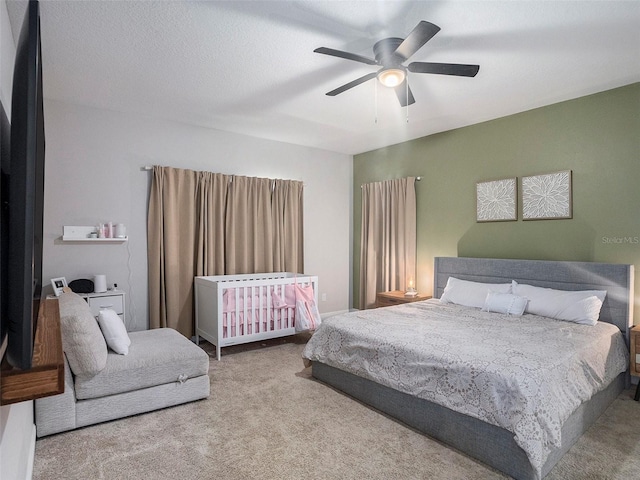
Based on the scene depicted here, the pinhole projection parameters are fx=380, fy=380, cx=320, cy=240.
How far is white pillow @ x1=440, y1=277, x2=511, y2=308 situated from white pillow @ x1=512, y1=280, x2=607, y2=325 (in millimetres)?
212

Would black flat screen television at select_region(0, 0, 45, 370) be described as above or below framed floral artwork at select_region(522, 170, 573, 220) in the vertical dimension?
below

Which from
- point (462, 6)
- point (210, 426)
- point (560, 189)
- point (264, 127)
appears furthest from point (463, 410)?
point (264, 127)

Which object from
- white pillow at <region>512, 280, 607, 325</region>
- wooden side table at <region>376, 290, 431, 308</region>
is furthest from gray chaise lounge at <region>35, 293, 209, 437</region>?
white pillow at <region>512, 280, 607, 325</region>

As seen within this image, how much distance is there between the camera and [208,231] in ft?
14.8

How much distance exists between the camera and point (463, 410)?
2.16 meters

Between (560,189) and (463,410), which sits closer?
(463,410)

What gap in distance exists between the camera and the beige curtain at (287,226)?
16.8ft

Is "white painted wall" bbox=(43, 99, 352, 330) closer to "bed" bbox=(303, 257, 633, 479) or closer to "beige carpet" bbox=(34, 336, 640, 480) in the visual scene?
"beige carpet" bbox=(34, 336, 640, 480)

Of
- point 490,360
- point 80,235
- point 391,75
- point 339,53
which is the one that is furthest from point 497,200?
point 80,235

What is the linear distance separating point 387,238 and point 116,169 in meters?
3.42

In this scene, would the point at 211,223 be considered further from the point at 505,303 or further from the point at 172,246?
the point at 505,303

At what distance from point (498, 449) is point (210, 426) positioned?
5.78 ft

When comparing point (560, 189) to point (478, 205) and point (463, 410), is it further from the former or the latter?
point (463, 410)

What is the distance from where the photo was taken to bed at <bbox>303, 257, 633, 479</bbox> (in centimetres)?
197
